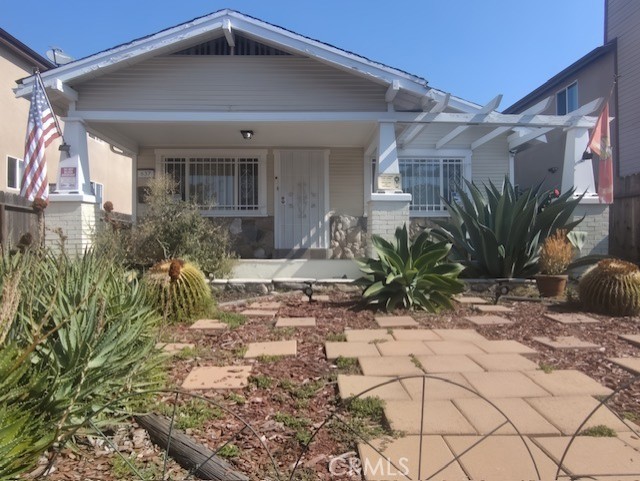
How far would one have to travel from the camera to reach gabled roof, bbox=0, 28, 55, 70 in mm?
12062

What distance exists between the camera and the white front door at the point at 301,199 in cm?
1204

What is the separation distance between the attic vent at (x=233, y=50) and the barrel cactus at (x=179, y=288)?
4931 millimetres

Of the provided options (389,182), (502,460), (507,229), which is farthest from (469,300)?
(502,460)

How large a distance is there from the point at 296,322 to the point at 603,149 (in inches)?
288

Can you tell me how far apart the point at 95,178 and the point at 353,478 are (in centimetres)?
1664

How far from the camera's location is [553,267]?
7664 mm

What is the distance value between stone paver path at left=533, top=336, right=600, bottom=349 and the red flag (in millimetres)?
5721

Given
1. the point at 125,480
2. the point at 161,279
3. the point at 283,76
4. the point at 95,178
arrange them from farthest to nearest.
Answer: the point at 95,178 < the point at 283,76 < the point at 161,279 < the point at 125,480

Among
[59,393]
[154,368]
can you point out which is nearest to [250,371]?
[154,368]

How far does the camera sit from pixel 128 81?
30.1 feet

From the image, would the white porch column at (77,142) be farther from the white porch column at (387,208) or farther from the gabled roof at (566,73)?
the gabled roof at (566,73)

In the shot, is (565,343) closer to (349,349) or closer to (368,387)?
(349,349)

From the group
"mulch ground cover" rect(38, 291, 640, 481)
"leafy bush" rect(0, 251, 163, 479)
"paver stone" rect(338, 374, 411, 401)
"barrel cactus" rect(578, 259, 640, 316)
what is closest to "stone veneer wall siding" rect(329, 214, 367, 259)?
"mulch ground cover" rect(38, 291, 640, 481)

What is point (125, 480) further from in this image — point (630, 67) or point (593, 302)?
point (630, 67)
